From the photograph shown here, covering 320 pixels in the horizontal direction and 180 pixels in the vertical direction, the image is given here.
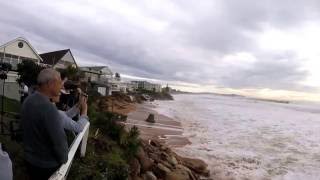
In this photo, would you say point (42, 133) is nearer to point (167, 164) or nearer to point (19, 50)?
point (167, 164)

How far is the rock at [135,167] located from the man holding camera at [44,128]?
6085 millimetres

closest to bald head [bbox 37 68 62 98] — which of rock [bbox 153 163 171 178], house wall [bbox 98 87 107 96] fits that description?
rock [bbox 153 163 171 178]

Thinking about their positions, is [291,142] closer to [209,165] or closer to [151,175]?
[209,165]

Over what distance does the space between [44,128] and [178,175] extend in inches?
358

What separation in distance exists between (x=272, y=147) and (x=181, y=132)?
6.61 meters

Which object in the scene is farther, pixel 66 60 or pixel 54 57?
pixel 66 60

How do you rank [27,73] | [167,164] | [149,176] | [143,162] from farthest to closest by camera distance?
[27,73] → [167,164] → [143,162] → [149,176]

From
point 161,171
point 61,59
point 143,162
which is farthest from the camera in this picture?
point 61,59

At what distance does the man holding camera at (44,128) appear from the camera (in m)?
3.33

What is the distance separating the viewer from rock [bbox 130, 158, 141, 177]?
9.71 m

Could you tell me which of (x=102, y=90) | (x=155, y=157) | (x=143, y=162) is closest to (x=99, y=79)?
(x=102, y=90)

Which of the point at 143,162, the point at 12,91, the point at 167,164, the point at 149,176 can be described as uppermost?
the point at 12,91

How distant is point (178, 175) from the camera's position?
39.2 ft

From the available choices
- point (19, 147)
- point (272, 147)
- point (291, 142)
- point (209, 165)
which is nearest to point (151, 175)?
point (19, 147)
